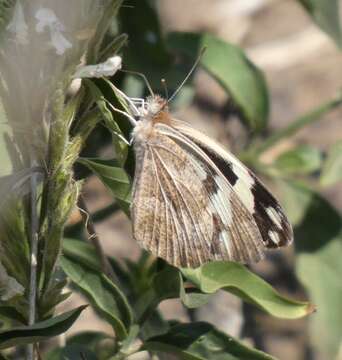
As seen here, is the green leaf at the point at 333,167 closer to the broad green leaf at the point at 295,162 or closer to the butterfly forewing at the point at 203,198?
the broad green leaf at the point at 295,162

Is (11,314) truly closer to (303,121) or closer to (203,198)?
(203,198)

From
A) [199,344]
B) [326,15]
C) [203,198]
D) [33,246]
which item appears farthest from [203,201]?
[33,246]

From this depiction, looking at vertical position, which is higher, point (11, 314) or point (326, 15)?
point (326, 15)

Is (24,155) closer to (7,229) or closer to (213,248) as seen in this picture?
(7,229)

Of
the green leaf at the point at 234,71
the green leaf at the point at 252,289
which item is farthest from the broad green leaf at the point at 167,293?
the green leaf at the point at 234,71

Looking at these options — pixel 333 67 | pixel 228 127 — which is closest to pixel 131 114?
pixel 228 127

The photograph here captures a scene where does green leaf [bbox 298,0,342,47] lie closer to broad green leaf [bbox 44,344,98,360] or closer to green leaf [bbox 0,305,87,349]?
broad green leaf [bbox 44,344,98,360]
